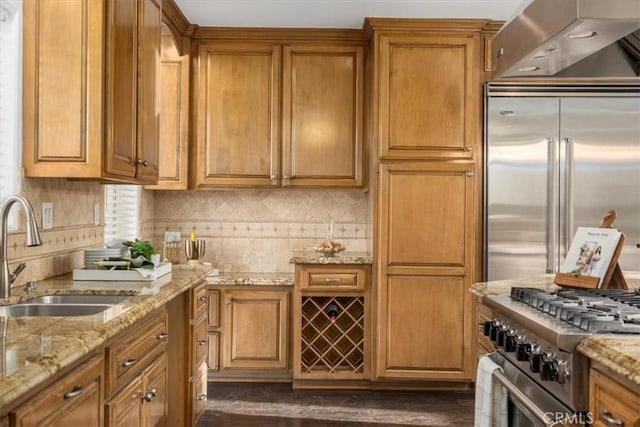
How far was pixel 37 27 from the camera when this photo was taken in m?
2.50

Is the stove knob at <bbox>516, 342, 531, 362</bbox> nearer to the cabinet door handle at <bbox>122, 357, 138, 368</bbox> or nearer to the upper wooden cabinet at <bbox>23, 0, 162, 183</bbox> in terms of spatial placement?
the cabinet door handle at <bbox>122, 357, 138, 368</bbox>

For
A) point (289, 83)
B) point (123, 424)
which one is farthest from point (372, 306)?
point (123, 424)

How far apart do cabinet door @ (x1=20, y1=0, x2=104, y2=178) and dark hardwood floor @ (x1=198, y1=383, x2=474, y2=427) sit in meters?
1.81

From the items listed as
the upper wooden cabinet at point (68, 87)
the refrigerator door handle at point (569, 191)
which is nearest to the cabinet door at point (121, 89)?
the upper wooden cabinet at point (68, 87)

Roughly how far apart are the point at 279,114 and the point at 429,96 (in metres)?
1.06

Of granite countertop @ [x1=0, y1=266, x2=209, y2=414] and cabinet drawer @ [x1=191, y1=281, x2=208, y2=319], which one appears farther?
cabinet drawer @ [x1=191, y1=281, x2=208, y2=319]

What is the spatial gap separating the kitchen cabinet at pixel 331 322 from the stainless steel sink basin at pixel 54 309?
2025 mm

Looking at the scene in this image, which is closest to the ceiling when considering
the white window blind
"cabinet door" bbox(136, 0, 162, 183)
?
"cabinet door" bbox(136, 0, 162, 183)

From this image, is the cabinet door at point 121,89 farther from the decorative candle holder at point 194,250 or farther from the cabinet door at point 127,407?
the decorative candle holder at point 194,250

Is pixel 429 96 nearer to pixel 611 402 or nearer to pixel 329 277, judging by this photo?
pixel 329 277

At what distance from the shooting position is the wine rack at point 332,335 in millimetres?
4289

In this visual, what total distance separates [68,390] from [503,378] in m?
1.35

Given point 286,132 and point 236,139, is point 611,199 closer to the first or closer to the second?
point 286,132

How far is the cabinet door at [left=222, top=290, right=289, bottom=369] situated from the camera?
14.0ft
